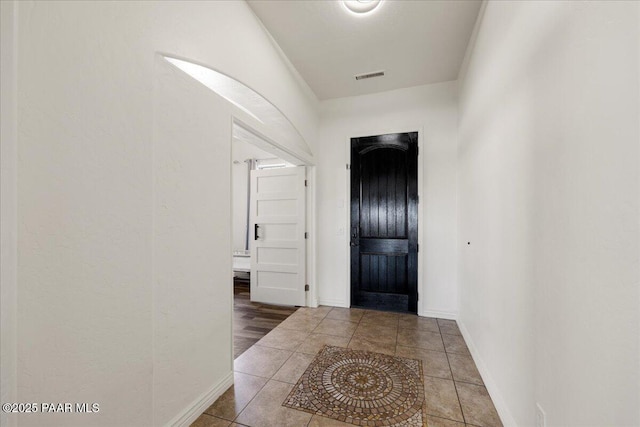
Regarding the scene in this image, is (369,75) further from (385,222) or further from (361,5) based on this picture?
(385,222)

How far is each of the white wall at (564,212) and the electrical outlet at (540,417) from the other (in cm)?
3

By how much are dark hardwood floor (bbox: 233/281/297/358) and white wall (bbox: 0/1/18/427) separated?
179 cm

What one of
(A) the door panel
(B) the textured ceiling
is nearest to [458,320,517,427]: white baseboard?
(A) the door panel

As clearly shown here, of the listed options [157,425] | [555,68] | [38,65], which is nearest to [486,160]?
[555,68]

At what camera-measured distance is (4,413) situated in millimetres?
847

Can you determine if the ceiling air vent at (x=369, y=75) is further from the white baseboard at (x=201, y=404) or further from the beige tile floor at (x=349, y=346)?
the white baseboard at (x=201, y=404)

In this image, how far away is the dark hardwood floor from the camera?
2727 millimetres

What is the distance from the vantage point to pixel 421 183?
3451mm

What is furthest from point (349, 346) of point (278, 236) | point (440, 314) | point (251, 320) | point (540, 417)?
point (278, 236)

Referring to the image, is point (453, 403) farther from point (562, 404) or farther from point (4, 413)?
point (4, 413)

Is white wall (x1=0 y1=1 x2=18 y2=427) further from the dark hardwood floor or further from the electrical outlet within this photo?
the electrical outlet

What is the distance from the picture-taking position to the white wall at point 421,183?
337 cm

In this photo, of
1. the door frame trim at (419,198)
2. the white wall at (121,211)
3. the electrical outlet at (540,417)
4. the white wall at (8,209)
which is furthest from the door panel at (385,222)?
the white wall at (8,209)

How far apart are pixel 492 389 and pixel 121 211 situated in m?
2.54
